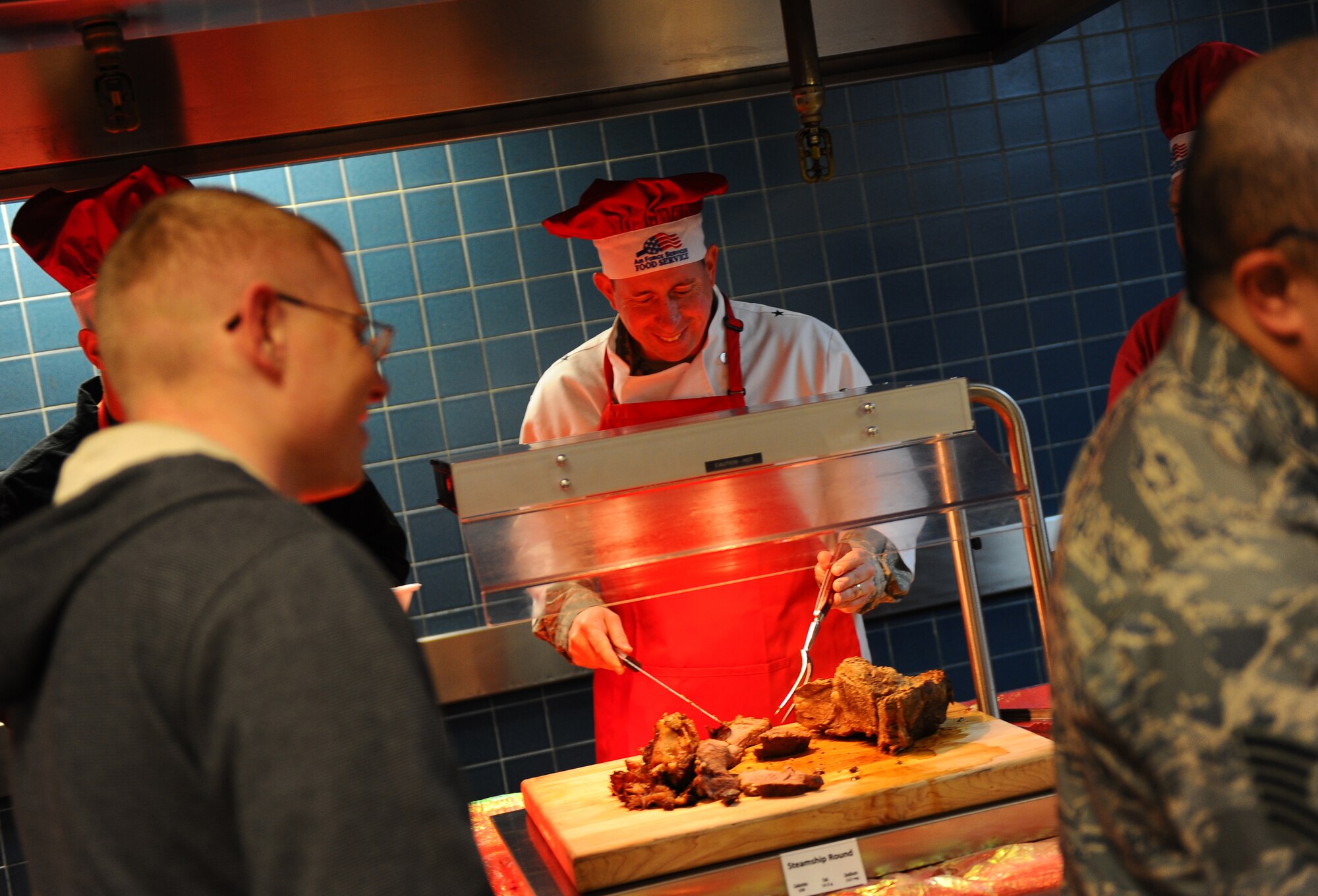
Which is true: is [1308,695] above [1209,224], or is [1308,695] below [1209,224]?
below

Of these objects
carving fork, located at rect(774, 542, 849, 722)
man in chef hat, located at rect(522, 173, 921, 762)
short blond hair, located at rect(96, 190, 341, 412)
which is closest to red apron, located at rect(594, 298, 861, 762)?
man in chef hat, located at rect(522, 173, 921, 762)

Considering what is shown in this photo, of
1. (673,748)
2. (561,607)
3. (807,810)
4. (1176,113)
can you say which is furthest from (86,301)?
(1176,113)

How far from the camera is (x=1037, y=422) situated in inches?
155

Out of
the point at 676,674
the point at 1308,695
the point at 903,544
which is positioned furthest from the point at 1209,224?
the point at 676,674

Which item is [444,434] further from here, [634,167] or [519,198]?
[634,167]

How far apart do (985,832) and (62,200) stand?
5.99ft

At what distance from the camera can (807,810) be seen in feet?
5.14

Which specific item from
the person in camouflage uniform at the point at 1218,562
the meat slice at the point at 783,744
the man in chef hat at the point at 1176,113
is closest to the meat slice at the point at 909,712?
the meat slice at the point at 783,744

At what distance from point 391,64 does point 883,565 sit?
1.17 m

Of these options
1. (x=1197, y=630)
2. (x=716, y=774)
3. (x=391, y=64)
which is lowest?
(x=716, y=774)

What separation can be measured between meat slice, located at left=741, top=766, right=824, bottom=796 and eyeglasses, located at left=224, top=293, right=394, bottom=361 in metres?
0.92

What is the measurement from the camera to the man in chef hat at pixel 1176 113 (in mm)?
2354

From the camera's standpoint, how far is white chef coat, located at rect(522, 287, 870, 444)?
2.68 m

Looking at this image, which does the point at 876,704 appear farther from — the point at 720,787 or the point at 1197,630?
the point at 1197,630
